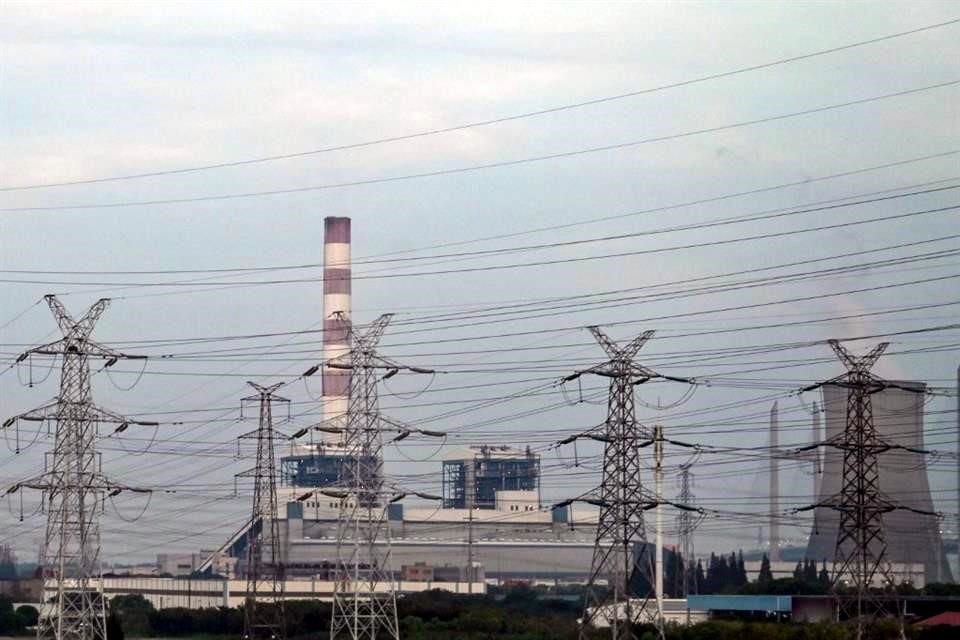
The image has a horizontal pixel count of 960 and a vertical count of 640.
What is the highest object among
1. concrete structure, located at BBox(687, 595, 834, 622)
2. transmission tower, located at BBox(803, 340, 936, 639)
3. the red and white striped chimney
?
the red and white striped chimney

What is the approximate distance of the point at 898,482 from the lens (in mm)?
83438

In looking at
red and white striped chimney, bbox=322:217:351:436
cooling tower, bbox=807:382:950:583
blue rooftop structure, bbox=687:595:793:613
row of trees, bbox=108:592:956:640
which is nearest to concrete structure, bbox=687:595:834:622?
blue rooftop structure, bbox=687:595:793:613

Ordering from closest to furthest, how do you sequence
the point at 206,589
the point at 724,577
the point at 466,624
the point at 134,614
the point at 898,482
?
the point at 466,624
the point at 134,614
the point at 898,482
the point at 206,589
the point at 724,577

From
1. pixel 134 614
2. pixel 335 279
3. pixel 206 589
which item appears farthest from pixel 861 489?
pixel 335 279

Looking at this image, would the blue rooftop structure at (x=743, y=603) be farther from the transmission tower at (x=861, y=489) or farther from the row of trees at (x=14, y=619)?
the row of trees at (x=14, y=619)

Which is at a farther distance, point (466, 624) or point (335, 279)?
point (335, 279)

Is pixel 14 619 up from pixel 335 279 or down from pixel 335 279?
down

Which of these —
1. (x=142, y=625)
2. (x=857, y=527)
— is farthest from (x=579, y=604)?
(x=857, y=527)

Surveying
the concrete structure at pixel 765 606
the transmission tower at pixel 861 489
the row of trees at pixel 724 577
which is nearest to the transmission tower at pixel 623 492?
Answer: the transmission tower at pixel 861 489

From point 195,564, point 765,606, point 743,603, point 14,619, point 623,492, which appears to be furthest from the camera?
point 195,564

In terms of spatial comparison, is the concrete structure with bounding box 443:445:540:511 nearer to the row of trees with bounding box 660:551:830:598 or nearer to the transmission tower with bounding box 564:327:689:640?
the row of trees with bounding box 660:551:830:598

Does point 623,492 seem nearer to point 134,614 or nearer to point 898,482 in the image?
point 134,614

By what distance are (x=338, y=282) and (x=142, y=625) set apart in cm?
4867

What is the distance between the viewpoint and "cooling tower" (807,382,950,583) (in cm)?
7175
